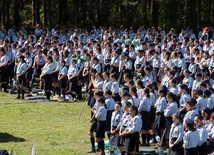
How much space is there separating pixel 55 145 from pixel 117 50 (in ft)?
26.2

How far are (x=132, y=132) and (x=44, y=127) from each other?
466 centimetres

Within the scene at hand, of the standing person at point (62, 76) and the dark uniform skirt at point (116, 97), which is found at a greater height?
the standing person at point (62, 76)

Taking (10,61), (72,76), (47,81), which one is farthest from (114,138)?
(10,61)

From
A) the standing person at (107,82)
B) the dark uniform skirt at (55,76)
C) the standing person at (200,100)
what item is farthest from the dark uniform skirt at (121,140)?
the dark uniform skirt at (55,76)

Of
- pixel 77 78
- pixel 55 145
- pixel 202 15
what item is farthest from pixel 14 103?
pixel 202 15

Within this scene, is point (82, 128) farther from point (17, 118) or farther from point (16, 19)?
point (16, 19)

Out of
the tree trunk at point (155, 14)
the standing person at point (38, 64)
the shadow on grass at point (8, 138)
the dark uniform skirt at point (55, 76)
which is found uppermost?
the tree trunk at point (155, 14)

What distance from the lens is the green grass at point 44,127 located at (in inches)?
547

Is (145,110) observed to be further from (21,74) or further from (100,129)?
(21,74)

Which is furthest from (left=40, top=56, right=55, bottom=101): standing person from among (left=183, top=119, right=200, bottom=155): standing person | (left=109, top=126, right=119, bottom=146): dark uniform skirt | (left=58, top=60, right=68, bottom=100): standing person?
(left=183, top=119, right=200, bottom=155): standing person

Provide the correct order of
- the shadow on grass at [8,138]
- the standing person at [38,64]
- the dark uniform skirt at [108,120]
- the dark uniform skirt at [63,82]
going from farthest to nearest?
the standing person at [38,64]
the dark uniform skirt at [63,82]
the shadow on grass at [8,138]
the dark uniform skirt at [108,120]

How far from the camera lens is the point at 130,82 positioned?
15055 millimetres

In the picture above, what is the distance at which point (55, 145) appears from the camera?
14.2 meters

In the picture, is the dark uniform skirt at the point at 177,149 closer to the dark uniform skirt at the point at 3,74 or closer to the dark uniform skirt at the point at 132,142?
the dark uniform skirt at the point at 132,142
